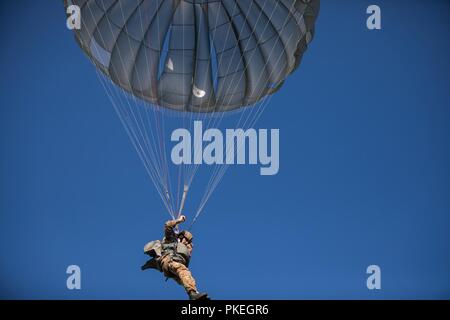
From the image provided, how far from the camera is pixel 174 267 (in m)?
12.4

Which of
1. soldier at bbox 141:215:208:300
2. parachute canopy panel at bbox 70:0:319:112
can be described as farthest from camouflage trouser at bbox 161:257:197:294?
parachute canopy panel at bbox 70:0:319:112

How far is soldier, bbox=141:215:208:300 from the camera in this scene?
12.4 meters

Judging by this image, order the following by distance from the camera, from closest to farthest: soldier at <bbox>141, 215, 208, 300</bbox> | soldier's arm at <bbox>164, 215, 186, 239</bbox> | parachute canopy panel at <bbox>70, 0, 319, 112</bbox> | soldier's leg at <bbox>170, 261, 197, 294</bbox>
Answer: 1. soldier's leg at <bbox>170, 261, 197, 294</bbox>
2. soldier at <bbox>141, 215, 208, 300</bbox>
3. soldier's arm at <bbox>164, 215, 186, 239</bbox>
4. parachute canopy panel at <bbox>70, 0, 319, 112</bbox>

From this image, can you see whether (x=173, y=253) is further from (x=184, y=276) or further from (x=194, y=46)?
(x=194, y=46)

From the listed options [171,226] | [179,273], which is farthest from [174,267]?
[171,226]

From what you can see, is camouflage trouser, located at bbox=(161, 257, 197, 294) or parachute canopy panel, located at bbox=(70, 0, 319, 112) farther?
parachute canopy panel, located at bbox=(70, 0, 319, 112)

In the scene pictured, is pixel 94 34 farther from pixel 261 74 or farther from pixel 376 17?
pixel 376 17

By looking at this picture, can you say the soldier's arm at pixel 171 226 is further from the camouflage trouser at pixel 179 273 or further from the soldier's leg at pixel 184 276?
the soldier's leg at pixel 184 276

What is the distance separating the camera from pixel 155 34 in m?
14.5

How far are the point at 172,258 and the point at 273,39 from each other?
3.95 meters

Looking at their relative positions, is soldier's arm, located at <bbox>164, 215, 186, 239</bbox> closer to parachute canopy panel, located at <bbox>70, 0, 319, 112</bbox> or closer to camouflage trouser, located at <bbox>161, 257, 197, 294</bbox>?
camouflage trouser, located at <bbox>161, 257, 197, 294</bbox>

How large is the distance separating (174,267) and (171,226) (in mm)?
584

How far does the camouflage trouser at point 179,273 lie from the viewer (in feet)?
39.8
